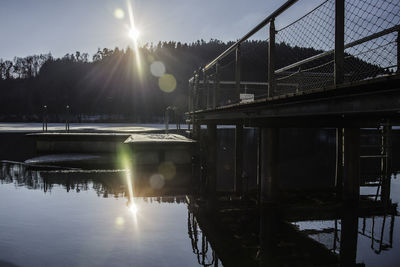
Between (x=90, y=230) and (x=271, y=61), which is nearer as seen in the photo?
(x=271, y=61)

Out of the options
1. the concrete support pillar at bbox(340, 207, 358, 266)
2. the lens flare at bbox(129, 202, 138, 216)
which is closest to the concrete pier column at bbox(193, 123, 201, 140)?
the lens flare at bbox(129, 202, 138, 216)

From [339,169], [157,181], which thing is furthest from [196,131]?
[339,169]

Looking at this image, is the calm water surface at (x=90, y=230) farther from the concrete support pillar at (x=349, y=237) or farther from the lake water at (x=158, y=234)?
the concrete support pillar at (x=349, y=237)

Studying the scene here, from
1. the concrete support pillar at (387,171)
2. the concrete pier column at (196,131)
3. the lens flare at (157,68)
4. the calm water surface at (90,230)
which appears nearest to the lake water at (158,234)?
the calm water surface at (90,230)

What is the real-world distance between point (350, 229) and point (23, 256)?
28.2 ft

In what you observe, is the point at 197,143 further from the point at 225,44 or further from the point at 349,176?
the point at 225,44

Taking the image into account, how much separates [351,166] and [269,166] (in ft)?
13.5

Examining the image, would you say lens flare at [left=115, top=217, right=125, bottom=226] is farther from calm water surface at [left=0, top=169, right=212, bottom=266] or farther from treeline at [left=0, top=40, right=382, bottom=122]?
treeline at [left=0, top=40, right=382, bottom=122]

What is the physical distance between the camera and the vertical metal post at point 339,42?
173 inches

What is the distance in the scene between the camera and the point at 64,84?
137m

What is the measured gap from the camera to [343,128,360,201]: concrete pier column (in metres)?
10.7

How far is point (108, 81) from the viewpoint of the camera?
13950 centimetres

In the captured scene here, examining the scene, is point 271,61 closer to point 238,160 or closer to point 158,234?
point 158,234

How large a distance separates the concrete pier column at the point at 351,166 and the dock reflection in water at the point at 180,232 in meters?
0.61
